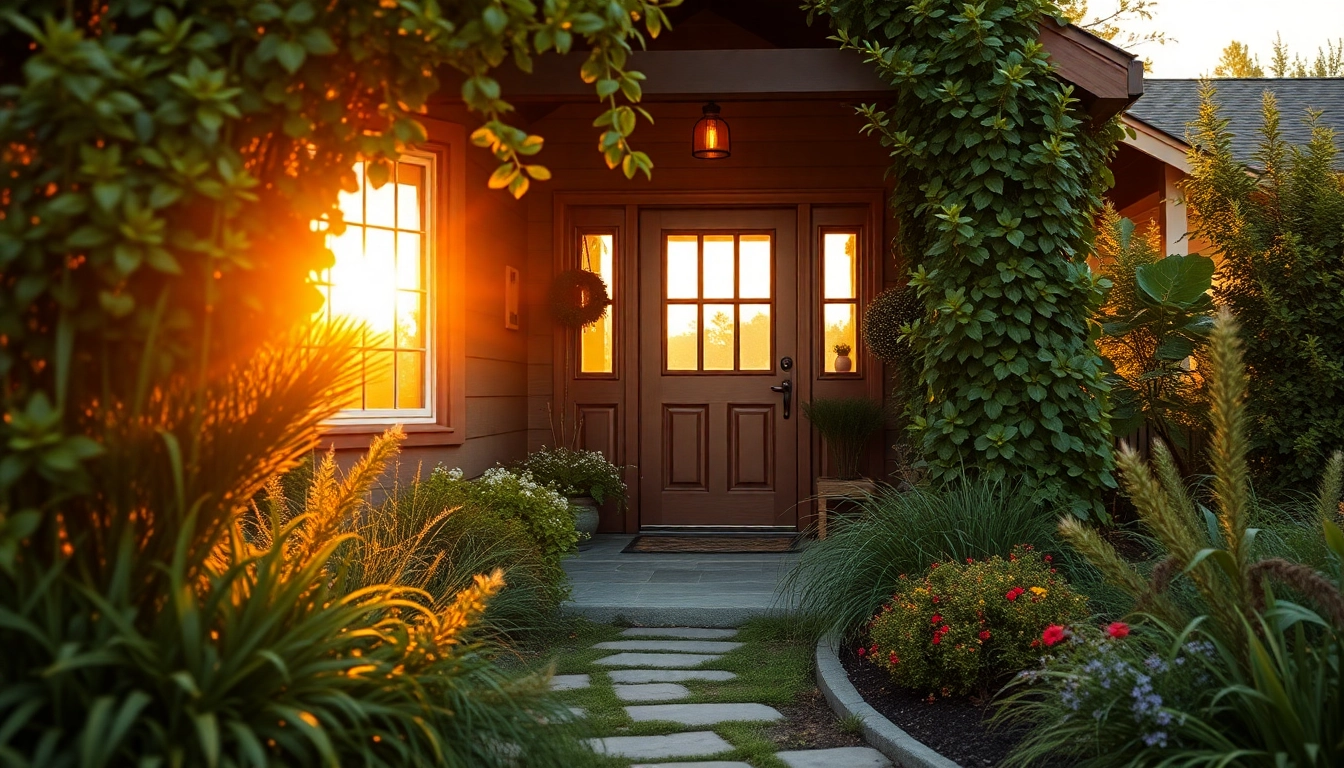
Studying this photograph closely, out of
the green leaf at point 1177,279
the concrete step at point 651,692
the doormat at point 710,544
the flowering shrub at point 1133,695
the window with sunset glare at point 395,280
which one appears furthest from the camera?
the doormat at point 710,544

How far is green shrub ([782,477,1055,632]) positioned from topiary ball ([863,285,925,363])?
6.68 ft

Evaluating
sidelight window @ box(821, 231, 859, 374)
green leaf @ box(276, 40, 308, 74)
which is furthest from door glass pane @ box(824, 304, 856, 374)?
green leaf @ box(276, 40, 308, 74)

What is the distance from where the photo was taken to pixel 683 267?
701 centimetres

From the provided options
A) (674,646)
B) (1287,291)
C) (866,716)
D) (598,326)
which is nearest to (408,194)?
(598,326)

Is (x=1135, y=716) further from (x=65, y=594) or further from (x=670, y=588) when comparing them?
(x=670, y=588)

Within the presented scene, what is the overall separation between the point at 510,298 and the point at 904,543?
346 cm

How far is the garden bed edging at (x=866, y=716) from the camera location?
269 cm

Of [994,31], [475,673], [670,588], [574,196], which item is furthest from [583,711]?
[574,196]

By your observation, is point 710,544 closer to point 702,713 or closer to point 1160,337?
point 1160,337

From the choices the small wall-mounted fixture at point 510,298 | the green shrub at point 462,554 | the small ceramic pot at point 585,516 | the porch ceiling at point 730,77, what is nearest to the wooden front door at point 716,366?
the small ceramic pot at point 585,516

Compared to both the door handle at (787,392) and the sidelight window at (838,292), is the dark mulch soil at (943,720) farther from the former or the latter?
the sidelight window at (838,292)

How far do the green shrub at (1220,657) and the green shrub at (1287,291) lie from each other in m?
3.27

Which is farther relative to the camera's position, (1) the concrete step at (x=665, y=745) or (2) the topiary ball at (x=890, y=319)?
(2) the topiary ball at (x=890, y=319)

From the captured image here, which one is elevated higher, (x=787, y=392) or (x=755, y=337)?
(x=755, y=337)
